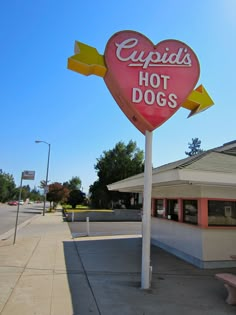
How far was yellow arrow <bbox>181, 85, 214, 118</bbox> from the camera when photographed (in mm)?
7701

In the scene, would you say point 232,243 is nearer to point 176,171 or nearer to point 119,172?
point 176,171

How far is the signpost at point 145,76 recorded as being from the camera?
6859 millimetres

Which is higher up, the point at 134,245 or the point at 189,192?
the point at 189,192

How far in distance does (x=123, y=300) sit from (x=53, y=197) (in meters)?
42.8

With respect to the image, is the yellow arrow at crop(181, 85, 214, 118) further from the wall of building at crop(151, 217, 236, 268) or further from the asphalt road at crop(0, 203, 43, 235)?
the asphalt road at crop(0, 203, 43, 235)

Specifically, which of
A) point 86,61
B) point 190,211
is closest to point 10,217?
point 190,211

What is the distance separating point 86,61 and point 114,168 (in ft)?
135

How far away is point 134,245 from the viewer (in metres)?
13.1

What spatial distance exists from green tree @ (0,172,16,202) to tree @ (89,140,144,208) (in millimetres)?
64246

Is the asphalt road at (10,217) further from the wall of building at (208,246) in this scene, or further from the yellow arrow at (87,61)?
the yellow arrow at (87,61)

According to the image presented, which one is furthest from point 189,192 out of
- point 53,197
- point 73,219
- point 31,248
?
point 53,197

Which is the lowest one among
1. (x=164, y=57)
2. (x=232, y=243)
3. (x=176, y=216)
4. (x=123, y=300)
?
(x=123, y=300)

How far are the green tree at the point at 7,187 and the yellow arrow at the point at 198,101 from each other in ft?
342

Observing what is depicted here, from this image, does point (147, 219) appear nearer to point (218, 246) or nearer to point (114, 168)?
point (218, 246)
